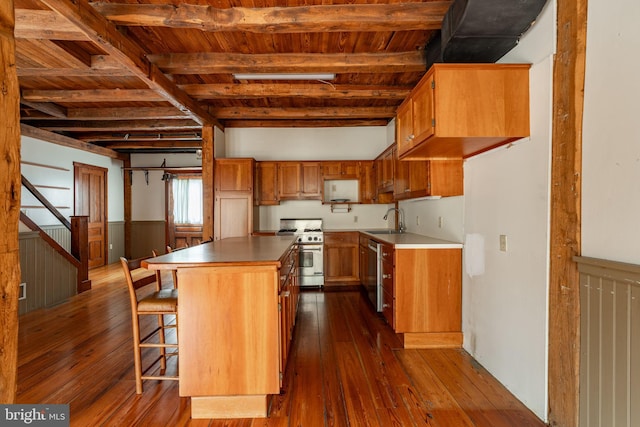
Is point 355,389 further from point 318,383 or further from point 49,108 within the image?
point 49,108

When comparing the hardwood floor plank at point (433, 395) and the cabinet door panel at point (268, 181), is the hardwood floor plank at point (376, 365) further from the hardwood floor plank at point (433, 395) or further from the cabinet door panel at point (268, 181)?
the cabinet door panel at point (268, 181)

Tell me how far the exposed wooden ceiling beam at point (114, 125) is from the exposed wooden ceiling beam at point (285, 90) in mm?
1481

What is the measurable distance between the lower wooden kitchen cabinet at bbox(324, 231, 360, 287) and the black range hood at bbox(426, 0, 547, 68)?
311 cm

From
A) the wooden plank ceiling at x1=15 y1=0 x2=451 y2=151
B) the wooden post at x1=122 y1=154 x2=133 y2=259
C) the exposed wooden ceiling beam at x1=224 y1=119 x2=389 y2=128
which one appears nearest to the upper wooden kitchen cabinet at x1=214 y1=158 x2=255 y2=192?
the wooden plank ceiling at x1=15 y1=0 x2=451 y2=151

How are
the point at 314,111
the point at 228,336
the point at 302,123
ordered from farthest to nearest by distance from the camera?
the point at 302,123 < the point at 314,111 < the point at 228,336

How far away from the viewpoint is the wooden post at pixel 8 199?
1205mm

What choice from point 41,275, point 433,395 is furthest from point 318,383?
point 41,275

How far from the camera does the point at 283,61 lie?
3.13 m

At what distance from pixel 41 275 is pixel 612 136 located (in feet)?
18.9

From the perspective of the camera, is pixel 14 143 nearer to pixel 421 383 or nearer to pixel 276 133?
pixel 421 383

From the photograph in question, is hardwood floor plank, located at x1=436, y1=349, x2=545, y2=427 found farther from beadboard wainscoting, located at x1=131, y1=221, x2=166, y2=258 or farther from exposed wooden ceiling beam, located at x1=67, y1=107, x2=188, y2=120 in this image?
beadboard wainscoting, located at x1=131, y1=221, x2=166, y2=258

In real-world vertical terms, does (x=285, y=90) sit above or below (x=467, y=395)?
above

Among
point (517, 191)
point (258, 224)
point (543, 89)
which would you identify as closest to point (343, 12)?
point (543, 89)

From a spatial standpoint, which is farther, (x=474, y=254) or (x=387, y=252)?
(x=387, y=252)
